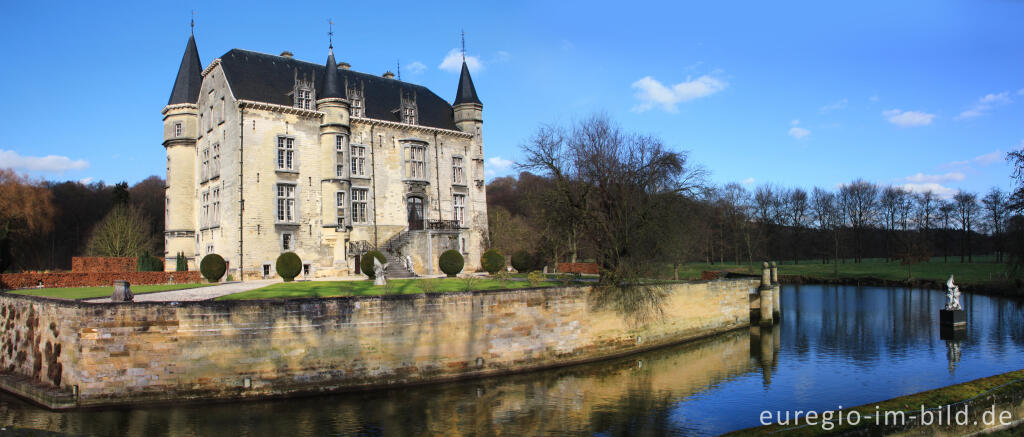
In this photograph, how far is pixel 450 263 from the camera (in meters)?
32.0

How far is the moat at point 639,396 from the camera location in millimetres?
13875

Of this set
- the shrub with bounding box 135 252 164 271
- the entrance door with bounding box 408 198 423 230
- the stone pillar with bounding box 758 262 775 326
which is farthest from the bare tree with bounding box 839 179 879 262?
the shrub with bounding box 135 252 164 271

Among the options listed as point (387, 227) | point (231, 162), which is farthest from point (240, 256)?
point (387, 227)

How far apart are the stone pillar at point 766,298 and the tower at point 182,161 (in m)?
31.6

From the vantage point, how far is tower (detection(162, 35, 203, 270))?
3622cm

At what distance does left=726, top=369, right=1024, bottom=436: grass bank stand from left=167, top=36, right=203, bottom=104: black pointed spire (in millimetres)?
37537

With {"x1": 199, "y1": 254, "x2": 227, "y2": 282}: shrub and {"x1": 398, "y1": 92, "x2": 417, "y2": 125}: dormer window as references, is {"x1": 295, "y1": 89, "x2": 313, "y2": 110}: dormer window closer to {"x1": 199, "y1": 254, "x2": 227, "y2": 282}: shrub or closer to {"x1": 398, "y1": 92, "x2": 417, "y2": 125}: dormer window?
{"x1": 398, "y1": 92, "x2": 417, "y2": 125}: dormer window

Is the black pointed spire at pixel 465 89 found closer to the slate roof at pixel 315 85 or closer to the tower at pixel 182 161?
the slate roof at pixel 315 85

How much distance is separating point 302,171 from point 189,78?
10.00 meters

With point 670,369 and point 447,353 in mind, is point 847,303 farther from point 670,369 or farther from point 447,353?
point 447,353

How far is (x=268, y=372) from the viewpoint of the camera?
1614cm

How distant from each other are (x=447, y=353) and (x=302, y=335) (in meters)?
4.23

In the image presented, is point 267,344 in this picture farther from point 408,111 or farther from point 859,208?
point 859,208

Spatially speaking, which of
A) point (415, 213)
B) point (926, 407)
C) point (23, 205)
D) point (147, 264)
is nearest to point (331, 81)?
point (415, 213)
